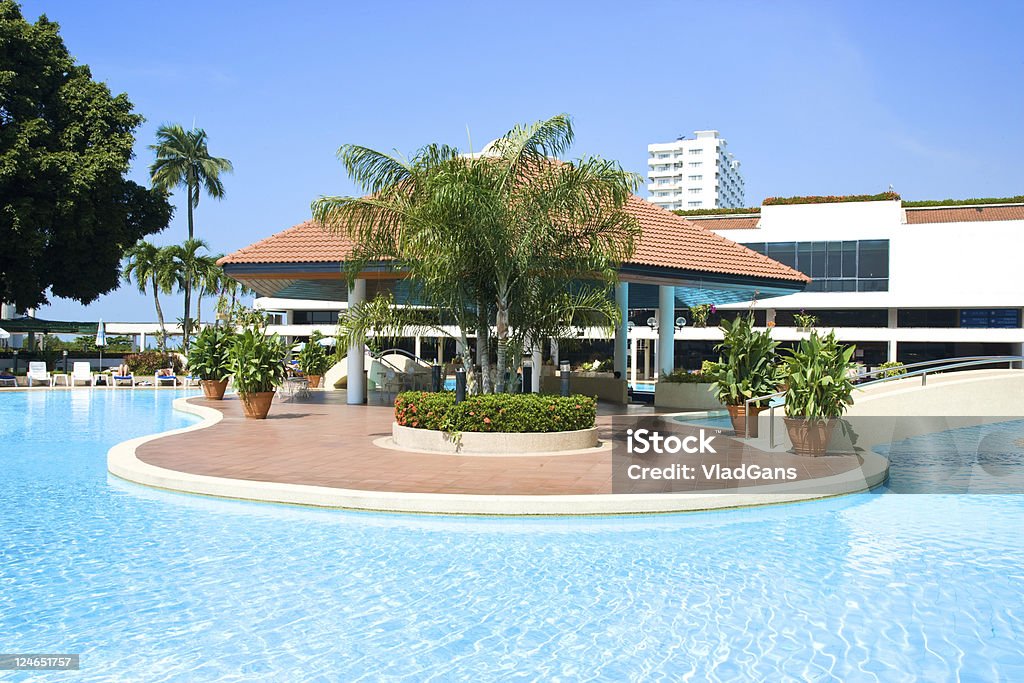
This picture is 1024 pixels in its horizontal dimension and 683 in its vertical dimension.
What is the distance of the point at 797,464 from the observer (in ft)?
41.1

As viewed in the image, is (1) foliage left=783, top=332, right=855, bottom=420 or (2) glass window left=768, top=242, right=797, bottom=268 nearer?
(1) foliage left=783, top=332, right=855, bottom=420

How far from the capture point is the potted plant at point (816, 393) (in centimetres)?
1296

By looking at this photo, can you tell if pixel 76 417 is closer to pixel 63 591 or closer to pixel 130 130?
pixel 63 591

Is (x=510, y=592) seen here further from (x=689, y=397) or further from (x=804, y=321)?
(x=804, y=321)

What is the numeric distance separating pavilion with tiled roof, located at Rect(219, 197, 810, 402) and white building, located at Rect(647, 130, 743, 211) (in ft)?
535

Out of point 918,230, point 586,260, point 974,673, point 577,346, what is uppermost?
point 918,230

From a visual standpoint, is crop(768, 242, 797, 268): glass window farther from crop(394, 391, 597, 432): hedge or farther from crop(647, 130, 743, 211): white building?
crop(647, 130, 743, 211): white building

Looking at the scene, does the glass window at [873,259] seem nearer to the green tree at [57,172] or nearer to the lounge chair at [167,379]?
the lounge chair at [167,379]

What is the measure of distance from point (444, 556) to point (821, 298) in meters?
54.6

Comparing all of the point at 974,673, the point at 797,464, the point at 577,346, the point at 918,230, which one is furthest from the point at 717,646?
the point at 918,230

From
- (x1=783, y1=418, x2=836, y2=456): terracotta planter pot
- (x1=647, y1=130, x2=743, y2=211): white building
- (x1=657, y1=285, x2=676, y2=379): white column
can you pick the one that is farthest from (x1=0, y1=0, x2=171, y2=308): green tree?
(x1=647, y1=130, x2=743, y2=211): white building

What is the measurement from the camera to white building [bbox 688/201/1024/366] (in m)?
55.0

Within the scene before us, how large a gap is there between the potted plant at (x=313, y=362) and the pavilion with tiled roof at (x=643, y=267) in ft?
17.0

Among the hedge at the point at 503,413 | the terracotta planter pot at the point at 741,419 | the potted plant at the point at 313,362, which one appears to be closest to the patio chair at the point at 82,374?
the potted plant at the point at 313,362
